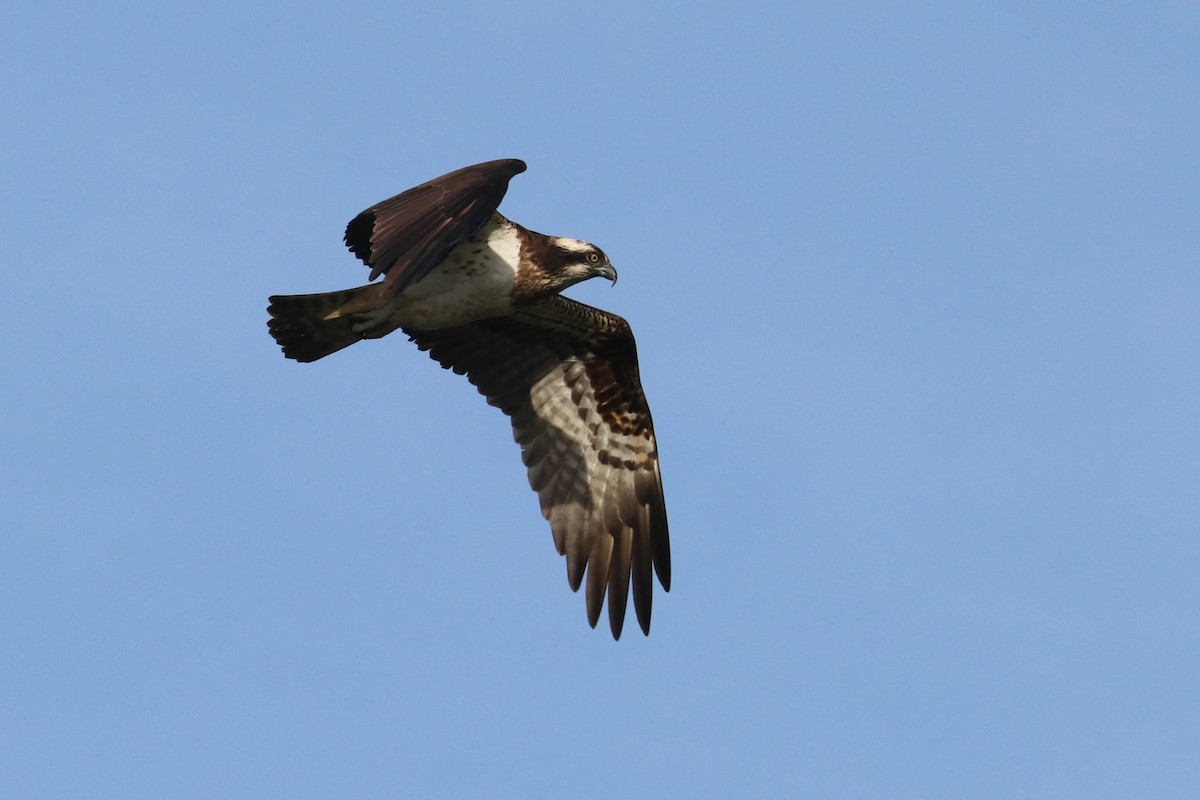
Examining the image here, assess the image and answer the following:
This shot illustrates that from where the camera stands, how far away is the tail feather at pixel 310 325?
1430 cm

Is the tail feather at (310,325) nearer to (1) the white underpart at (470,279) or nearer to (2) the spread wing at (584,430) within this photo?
(1) the white underpart at (470,279)

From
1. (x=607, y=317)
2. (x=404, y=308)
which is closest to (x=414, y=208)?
(x=404, y=308)

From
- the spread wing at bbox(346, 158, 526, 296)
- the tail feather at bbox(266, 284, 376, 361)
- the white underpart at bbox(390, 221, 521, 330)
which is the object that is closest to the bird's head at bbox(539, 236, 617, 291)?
the white underpart at bbox(390, 221, 521, 330)

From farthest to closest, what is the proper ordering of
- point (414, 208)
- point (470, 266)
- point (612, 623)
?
1. point (612, 623)
2. point (470, 266)
3. point (414, 208)

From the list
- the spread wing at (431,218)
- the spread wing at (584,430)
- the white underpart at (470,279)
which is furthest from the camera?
the spread wing at (584,430)

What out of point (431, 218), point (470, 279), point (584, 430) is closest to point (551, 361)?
point (584, 430)

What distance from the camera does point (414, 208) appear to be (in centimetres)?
1260

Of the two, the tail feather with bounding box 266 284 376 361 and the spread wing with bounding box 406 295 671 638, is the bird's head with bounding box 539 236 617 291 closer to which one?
the spread wing with bounding box 406 295 671 638

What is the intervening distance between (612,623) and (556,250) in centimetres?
302

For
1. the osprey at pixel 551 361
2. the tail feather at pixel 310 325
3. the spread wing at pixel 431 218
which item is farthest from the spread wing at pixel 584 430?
the spread wing at pixel 431 218

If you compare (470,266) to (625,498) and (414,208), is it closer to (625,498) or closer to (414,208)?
(414,208)

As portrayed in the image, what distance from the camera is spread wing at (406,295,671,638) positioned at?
50.3ft

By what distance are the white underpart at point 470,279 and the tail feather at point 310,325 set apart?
441 mm

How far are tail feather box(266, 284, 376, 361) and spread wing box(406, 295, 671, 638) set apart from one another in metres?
0.96
